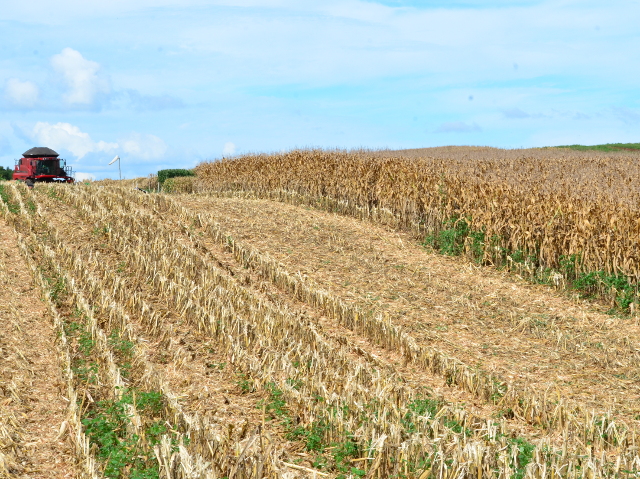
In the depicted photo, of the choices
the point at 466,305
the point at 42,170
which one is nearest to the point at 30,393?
the point at 466,305

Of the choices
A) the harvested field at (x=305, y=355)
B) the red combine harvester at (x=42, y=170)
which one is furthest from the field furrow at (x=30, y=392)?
the red combine harvester at (x=42, y=170)

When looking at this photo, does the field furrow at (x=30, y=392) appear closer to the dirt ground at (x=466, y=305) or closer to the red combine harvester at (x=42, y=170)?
the dirt ground at (x=466, y=305)

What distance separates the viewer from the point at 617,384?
10992 mm

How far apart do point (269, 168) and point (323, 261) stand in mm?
12313

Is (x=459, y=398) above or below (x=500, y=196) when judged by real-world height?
below

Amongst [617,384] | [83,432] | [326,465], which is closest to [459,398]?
[617,384]

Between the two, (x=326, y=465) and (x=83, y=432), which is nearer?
(x=326, y=465)

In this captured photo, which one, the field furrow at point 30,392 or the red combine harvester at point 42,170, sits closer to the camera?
the field furrow at point 30,392

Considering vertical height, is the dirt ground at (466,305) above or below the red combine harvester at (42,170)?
below

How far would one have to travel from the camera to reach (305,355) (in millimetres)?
10508

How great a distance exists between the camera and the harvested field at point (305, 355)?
7.18 m

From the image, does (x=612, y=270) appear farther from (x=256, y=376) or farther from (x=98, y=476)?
(x=98, y=476)

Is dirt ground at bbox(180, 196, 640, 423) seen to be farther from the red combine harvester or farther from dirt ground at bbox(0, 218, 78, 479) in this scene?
the red combine harvester

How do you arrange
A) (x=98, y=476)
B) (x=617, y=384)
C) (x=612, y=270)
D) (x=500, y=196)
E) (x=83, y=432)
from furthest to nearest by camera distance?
1. (x=500, y=196)
2. (x=612, y=270)
3. (x=617, y=384)
4. (x=83, y=432)
5. (x=98, y=476)
